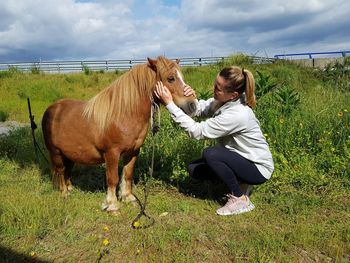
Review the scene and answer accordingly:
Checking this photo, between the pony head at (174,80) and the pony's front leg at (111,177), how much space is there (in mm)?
902

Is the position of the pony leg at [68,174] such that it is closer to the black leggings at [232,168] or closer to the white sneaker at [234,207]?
the black leggings at [232,168]

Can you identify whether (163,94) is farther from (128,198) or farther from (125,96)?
(128,198)

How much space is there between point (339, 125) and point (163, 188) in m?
2.83

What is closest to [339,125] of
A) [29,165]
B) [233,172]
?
[233,172]

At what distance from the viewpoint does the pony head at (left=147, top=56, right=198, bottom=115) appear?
3.60 meters

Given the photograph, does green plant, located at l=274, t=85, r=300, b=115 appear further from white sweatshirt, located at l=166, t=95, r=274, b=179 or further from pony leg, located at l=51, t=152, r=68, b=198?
pony leg, located at l=51, t=152, r=68, b=198

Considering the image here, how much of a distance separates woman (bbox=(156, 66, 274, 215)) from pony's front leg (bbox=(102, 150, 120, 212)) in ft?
2.72

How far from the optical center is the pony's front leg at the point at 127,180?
4297 millimetres

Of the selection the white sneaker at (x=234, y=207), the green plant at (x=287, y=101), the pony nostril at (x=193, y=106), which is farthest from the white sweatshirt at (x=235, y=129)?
the green plant at (x=287, y=101)

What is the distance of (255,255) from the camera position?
2.99 metres

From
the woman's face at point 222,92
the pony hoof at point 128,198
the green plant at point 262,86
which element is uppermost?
the woman's face at point 222,92

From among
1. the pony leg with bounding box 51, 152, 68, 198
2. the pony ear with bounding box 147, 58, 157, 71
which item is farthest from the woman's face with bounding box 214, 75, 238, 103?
the pony leg with bounding box 51, 152, 68, 198

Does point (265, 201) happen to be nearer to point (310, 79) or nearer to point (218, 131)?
point (218, 131)

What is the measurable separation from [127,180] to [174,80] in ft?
4.68
